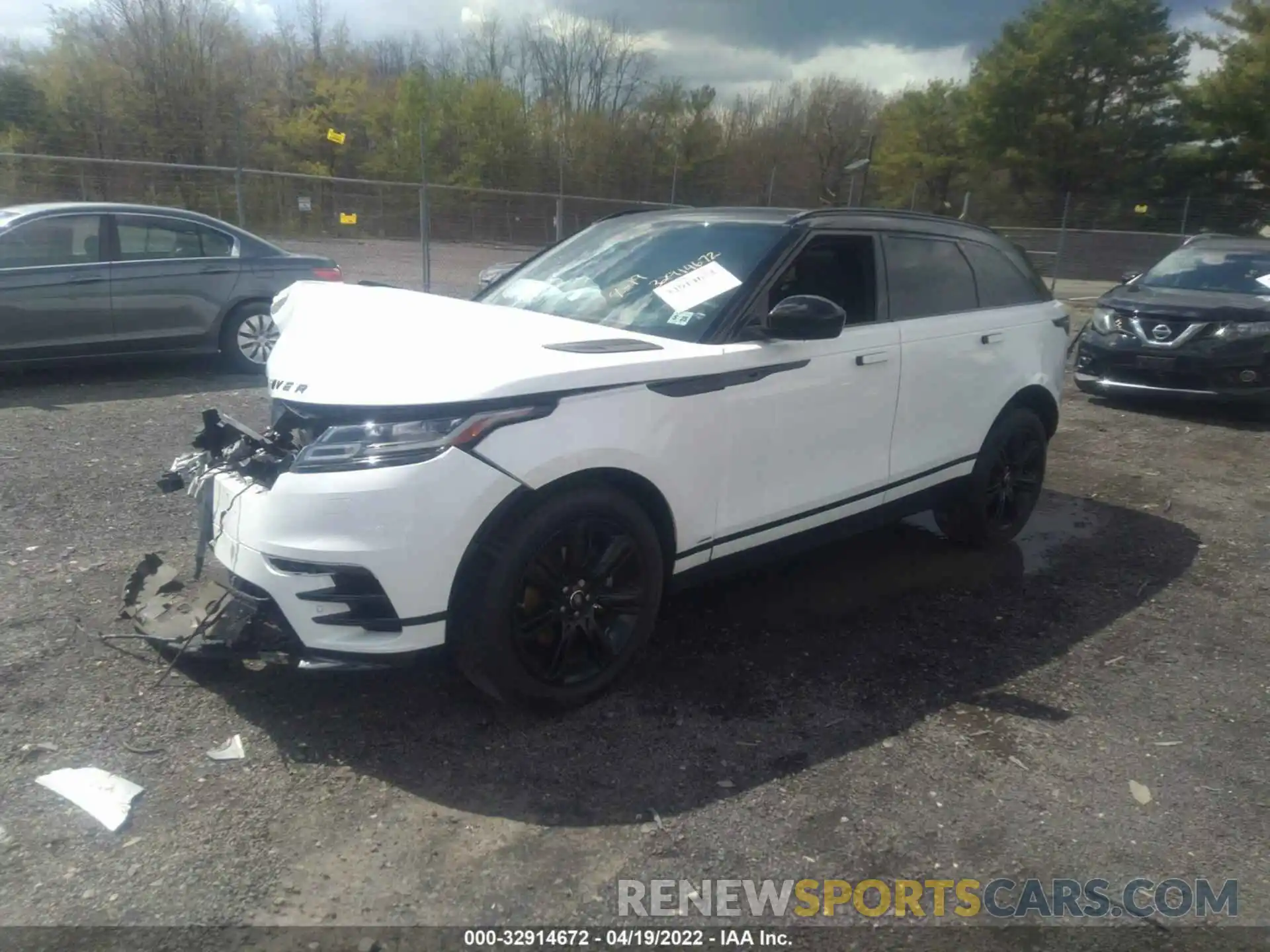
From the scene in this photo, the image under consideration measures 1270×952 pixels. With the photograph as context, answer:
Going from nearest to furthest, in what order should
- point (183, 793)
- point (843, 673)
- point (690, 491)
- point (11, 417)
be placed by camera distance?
1. point (183, 793)
2. point (690, 491)
3. point (843, 673)
4. point (11, 417)

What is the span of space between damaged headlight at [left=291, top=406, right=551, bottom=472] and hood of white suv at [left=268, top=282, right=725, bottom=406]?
68 mm

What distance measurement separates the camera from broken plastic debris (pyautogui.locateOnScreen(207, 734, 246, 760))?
3.03m

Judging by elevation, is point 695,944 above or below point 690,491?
below

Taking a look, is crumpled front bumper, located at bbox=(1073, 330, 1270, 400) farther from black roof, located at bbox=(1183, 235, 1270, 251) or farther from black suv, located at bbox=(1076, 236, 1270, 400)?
black roof, located at bbox=(1183, 235, 1270, 251)

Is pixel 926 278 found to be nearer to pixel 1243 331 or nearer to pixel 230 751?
pixel 230 751

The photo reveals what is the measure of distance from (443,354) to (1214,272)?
9.24 meters

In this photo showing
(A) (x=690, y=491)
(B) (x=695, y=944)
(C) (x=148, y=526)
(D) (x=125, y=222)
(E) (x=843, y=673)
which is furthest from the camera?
(D) (x=125, y=222)

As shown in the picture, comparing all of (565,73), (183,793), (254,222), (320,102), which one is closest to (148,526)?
(183,793)

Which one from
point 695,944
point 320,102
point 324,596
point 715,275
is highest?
point 320,102

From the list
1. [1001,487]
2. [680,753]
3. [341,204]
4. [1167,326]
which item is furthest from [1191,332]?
[341,204]

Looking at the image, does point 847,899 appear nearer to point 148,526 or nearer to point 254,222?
point 148,526

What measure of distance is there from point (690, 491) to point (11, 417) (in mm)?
5871

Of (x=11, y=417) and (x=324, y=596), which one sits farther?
(x=11, y=417)

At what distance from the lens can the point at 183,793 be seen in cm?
285
